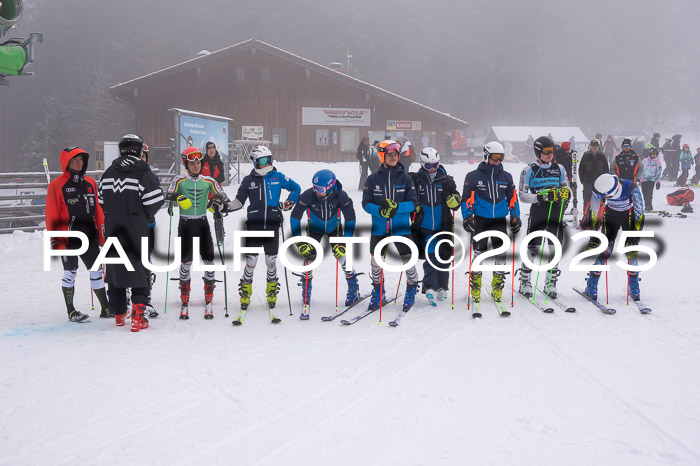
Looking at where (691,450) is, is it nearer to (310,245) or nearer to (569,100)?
(310,245)

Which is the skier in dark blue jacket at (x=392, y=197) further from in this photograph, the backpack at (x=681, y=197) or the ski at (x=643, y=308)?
the backpack at (x=681, y=197)

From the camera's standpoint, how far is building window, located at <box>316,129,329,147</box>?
34.0 metres

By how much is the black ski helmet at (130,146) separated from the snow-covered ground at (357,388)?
200 cm

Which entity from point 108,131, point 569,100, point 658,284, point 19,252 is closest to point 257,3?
point 108,131

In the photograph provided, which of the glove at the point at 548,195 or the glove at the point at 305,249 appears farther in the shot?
the glove at the point at 548,195

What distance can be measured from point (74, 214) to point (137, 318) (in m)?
1.45

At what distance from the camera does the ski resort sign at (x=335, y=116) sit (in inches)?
1329

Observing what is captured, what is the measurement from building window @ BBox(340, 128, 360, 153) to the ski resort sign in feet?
1.41

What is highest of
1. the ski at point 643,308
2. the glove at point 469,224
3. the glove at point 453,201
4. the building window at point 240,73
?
the building window at point 240,73

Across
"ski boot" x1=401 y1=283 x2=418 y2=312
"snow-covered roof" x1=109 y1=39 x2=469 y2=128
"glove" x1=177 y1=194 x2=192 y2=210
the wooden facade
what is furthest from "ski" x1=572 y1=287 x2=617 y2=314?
the wooden facade

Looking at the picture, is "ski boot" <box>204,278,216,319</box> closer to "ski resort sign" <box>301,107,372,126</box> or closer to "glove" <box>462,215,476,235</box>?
"glove" <box>462,215,476,235</box>

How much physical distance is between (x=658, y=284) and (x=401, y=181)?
4.45 metres

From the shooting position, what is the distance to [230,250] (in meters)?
11.2

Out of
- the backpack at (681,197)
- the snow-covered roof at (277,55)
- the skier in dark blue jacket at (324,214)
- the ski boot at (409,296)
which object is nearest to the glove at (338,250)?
the skier in dark blue jacket at (324,214)
